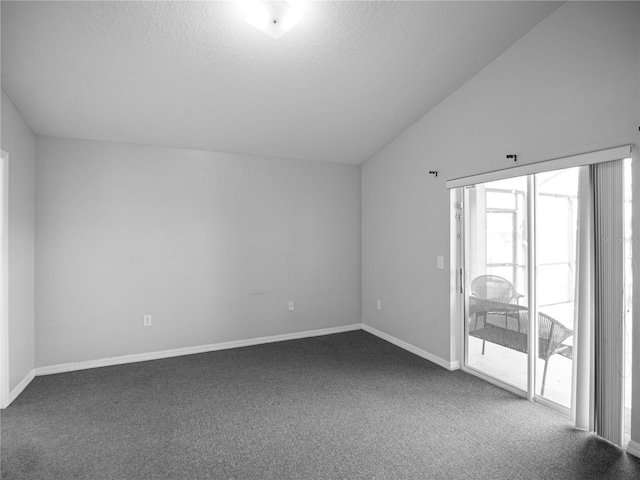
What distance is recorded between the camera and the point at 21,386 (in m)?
3.20

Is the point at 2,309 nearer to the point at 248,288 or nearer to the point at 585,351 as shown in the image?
the point at 248,288

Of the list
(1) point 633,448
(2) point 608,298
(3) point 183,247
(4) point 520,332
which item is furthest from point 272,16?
(1) point 633,448

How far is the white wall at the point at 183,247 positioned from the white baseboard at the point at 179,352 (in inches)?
2.4

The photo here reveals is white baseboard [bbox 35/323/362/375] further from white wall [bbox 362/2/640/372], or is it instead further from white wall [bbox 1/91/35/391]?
white wall [bbox 362/2/640/372]

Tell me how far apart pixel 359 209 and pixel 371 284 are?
44.4 inches

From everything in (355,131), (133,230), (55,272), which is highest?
(355,131)

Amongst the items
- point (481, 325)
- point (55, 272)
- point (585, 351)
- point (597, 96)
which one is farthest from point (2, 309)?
point (597, 96)

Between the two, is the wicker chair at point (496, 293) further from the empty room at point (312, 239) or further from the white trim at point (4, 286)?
the white trim at point (4, 286)

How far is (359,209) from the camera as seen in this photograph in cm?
524

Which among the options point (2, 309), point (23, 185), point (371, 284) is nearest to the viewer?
point (2, 309)

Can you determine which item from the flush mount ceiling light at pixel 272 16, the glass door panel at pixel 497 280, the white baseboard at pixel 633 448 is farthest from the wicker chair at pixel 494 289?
the flush mount ceiling light at pixel 272 16

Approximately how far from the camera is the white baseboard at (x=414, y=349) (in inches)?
144

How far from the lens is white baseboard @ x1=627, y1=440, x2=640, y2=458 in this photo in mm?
2197

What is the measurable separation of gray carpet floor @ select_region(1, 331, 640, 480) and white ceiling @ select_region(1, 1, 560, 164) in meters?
2.59
